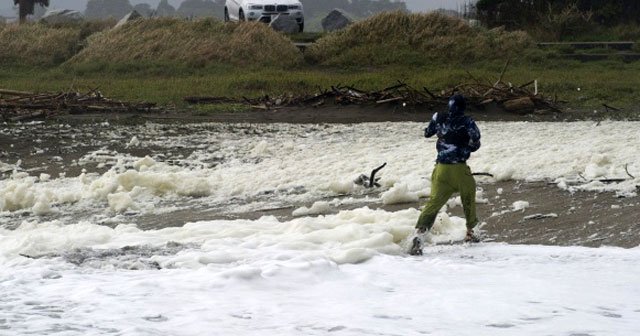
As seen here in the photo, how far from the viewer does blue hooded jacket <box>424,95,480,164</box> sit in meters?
8.48

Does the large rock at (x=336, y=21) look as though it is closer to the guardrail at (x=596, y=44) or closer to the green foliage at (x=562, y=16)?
the green foliage at (x=562, y=16)

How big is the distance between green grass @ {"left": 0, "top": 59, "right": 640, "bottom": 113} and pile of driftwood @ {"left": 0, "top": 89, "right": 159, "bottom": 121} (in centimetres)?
133

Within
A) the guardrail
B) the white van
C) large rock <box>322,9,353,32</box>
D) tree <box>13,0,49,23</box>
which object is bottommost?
the guardrail

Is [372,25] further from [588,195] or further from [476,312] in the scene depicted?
[476,312]

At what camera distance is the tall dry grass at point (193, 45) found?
2641 centimetres

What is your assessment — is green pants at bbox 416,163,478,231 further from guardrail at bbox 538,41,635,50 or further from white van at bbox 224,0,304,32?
white van at bbox 224,0,304,32

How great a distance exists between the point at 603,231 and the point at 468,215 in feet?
4.56

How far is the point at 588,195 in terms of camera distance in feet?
33.6

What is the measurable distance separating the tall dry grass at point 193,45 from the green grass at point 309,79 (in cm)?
65

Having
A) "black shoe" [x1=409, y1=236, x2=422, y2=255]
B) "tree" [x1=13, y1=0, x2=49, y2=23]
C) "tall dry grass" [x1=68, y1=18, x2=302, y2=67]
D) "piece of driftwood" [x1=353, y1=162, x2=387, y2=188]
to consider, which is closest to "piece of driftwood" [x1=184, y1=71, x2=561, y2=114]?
"piece of driftwood" [x1=353, y1=162, x2=387, y2=188]

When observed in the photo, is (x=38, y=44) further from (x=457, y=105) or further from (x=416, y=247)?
(x=416, y=247)

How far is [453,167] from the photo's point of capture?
8.48 m

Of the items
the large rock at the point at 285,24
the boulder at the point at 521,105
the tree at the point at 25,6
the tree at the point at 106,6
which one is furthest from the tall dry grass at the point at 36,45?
the tree at the point at 106,6

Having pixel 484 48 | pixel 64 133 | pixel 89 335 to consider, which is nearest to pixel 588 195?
pixel 89 335
